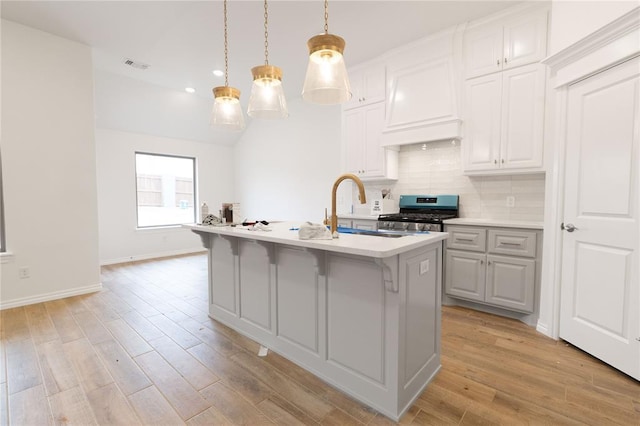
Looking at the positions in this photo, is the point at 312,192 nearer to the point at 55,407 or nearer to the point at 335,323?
the point at 335,323

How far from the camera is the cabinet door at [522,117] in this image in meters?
2.74

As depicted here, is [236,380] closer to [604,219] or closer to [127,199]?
[604,219]

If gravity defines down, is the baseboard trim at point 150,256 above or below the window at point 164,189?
below

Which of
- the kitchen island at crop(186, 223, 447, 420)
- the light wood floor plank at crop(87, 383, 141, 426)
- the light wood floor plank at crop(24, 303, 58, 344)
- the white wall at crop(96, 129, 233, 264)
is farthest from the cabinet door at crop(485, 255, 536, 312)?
the white wall at crop(96, 129, 233, 264)

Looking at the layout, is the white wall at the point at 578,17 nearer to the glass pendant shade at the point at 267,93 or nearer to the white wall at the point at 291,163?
the glass pendant shade at the point at 267,93

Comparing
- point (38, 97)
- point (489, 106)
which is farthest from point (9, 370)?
point (489, 106)

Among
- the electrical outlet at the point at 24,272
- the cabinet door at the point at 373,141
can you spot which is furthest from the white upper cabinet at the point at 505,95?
the electrical outlet at the point at 24,272

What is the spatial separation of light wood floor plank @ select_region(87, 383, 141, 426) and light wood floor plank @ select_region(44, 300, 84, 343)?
1020 mm

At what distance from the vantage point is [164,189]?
20.5ft

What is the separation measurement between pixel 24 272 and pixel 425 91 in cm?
510

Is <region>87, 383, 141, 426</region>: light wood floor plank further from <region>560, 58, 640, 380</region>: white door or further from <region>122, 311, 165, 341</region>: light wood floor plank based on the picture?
<region>560, 58, 640, 380</region>: white door

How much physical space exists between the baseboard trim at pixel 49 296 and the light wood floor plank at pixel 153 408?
264 centimetres

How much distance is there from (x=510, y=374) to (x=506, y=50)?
2953 millimetres

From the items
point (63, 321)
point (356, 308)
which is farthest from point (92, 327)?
point (356, 308)
